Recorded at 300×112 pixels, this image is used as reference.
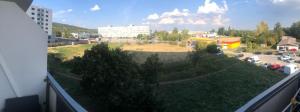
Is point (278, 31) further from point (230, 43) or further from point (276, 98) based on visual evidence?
point (276, 98)

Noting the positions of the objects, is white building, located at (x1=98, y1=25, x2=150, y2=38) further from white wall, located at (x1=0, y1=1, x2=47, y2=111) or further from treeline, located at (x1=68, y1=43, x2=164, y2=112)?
white wall, located at (x1=0, y1=1, x2=47, y2=111)

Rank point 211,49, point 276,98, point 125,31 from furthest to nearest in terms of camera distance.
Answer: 1. point 125,31
2. point 211,49
3. point 276,98

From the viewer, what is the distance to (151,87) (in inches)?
253

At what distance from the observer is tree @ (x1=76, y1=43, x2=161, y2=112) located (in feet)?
20.0

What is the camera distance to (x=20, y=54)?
333 cm

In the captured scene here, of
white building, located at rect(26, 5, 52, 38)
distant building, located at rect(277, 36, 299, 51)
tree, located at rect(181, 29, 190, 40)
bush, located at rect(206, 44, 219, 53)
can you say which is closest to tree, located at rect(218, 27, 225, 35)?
tree, located at rect(181, 29, 190, 40)

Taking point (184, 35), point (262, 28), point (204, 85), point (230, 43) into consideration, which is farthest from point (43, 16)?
point (204, 85)

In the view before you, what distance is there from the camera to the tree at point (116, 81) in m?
6.10

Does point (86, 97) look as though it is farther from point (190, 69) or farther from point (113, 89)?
point (190, 69)

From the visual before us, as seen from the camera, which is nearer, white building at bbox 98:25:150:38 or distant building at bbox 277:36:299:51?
distant building at bbox 277:36:299:51

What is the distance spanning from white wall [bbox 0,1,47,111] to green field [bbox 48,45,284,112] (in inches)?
184

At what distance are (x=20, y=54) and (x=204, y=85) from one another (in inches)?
350

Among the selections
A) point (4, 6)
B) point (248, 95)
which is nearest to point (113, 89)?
point (4, 6)

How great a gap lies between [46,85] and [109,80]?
340cm
